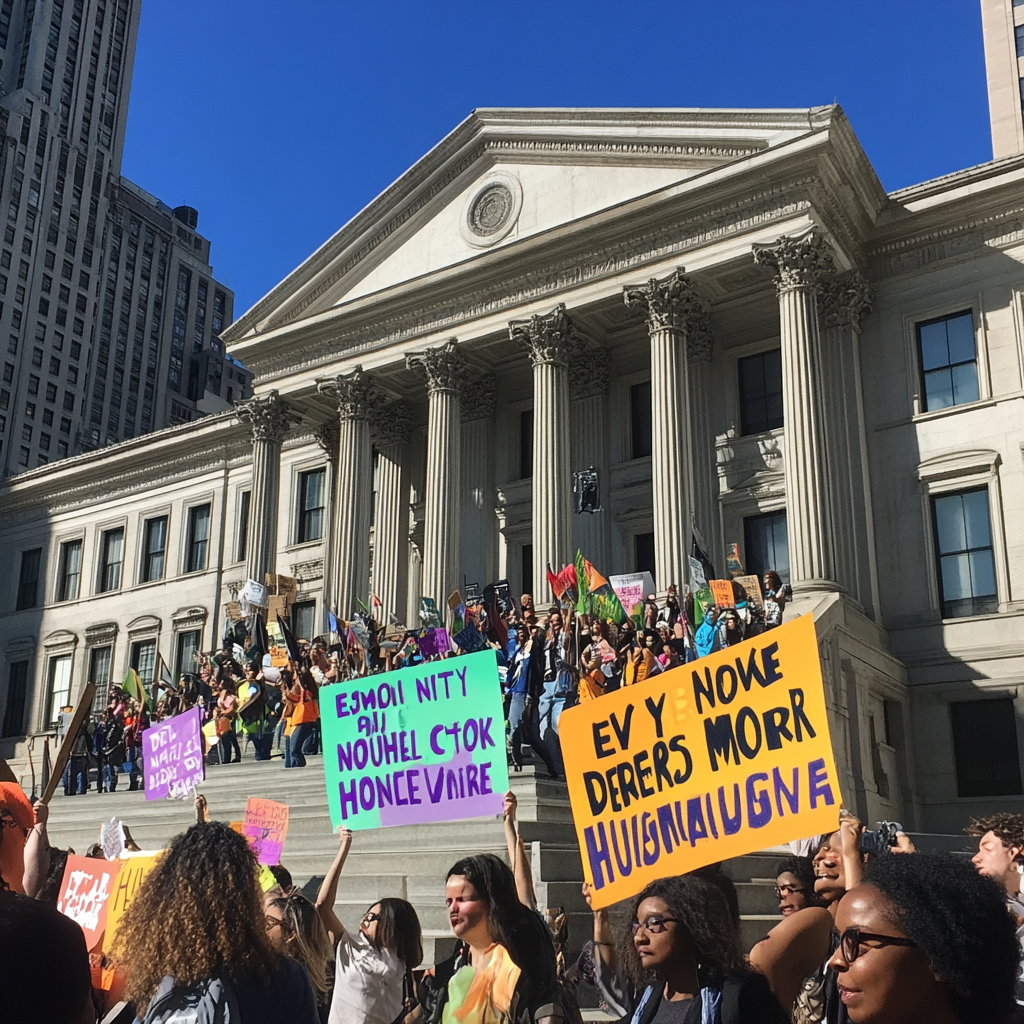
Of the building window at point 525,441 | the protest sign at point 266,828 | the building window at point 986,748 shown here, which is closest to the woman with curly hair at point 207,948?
the protest sign at point 266,828

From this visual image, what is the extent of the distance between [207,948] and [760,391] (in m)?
25.3

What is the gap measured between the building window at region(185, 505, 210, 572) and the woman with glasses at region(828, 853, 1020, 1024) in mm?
38761

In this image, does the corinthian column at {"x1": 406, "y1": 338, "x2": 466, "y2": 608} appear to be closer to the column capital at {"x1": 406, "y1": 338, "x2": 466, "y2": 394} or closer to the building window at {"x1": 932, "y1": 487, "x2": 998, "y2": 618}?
the column capital at {"x1": 406, "y1": 338, "x2": 466, "y2": 394}

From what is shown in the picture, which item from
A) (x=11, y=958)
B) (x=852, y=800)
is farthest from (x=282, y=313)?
(x=11, y=958)

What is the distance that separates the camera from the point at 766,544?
2678cm

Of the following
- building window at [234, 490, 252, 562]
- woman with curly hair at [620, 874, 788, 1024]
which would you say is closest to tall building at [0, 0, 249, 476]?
building window at [234, 490, 252, 562]

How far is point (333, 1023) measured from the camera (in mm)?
5598

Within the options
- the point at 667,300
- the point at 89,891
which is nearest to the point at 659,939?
the point at 89,891

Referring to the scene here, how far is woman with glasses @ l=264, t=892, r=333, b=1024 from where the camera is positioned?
576cm

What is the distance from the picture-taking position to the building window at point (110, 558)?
4266 cm

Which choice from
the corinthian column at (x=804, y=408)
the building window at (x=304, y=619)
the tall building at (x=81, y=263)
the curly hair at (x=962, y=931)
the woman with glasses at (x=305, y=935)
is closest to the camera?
the curly hair at (x=962, y=931)

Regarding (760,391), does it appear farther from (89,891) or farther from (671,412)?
(89,891)

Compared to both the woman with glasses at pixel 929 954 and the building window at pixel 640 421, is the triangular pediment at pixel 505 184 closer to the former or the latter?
the building window at pixel 640 421

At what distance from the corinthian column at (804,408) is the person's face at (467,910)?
18303 millimetres
